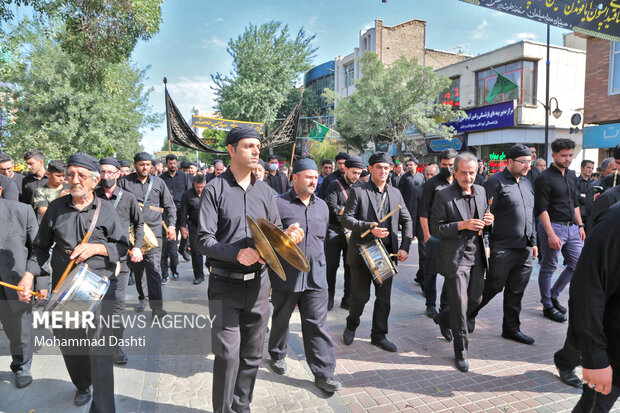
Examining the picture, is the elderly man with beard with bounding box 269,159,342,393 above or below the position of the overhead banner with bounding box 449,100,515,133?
below

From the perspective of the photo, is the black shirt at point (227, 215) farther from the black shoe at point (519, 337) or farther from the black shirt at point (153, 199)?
the black shoe at point (519, 337)

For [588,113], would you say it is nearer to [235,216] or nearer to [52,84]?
[235,216]

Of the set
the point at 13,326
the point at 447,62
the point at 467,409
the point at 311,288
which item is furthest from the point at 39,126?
the point at 447,62

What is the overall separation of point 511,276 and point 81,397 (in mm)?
4733

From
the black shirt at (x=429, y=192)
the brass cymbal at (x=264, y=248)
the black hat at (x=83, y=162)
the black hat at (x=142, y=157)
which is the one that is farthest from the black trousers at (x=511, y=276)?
the black hat at (x=142, y=157)

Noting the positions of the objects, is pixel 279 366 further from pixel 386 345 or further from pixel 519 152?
pixel 519 152

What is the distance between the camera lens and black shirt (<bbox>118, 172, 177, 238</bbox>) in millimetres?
5801

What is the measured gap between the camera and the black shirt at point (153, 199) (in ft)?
19.0

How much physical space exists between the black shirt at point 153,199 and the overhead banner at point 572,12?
5.67 m

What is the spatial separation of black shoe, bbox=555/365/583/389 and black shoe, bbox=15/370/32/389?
16.7 feet

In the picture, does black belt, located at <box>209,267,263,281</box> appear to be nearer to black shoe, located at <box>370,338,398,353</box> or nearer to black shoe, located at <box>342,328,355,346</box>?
black shoe, located at <box>342,328,355,346</box>

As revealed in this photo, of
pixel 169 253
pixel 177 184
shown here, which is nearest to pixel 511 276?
pixel 169 253

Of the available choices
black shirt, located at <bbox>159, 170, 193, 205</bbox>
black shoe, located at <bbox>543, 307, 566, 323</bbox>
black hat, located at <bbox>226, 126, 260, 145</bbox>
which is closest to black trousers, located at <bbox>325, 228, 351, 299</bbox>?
black shoe, located at <bbox>543, 307, 566, 323</bbox>

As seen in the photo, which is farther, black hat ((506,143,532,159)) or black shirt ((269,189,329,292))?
black hat ((506,143,532,159))
